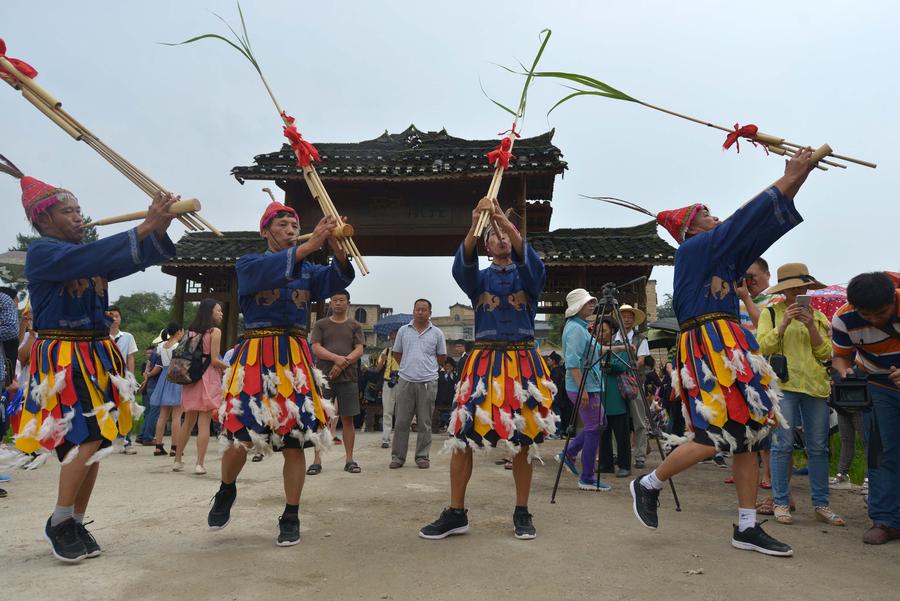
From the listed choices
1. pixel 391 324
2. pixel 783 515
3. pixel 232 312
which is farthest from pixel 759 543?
pixel 391 324

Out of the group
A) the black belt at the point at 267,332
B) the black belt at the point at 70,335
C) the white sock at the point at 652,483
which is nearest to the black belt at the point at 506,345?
the white sock at the point at 652,483

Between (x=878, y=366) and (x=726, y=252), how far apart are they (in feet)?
4.67

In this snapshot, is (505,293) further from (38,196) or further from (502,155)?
(38,196)

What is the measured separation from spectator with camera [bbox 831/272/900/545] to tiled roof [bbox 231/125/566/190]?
7593 millimetres

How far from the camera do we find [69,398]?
9.71 ft

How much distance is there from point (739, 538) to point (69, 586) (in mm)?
3251

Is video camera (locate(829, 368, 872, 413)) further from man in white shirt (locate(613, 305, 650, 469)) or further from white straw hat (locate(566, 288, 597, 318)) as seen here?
white straw hat (locate(566, 288, 597, 318))

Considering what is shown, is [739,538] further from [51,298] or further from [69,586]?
[51,298]

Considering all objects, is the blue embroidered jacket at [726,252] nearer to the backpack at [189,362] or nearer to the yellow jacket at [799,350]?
the yellow jacket at [799,350]

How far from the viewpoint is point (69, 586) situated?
2.52 m

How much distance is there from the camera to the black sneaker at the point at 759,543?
10.0 ft

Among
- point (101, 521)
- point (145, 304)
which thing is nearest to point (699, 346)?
point (101, 521)

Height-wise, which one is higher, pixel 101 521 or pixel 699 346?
pixel 699 346

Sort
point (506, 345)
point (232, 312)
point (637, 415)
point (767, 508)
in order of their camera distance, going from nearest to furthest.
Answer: point (506, 345) < point (767, 508) < point (637, 415) < point (232, 312)
